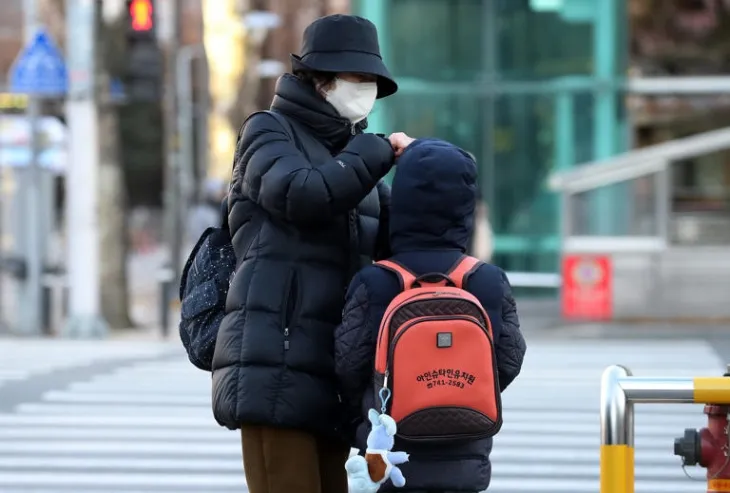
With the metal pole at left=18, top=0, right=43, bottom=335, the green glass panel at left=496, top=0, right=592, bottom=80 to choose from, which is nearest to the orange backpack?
the metal pole at left=18, top=0, right=43, bottom=335

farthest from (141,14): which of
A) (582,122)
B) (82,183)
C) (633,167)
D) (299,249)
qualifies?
(299,249)

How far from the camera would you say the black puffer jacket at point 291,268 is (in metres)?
4.22

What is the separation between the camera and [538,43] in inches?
985

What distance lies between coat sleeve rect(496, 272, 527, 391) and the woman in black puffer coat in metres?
0.38

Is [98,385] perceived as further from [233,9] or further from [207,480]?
[233,9]

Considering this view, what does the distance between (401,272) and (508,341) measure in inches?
13.3

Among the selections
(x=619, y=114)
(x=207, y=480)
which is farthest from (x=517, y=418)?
(x=619, y=114)

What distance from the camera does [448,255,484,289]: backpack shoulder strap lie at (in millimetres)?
4172

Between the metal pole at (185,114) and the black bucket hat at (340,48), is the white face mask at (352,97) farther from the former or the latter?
the metal pole at (185,114)

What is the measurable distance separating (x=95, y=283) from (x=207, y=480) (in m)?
10.9

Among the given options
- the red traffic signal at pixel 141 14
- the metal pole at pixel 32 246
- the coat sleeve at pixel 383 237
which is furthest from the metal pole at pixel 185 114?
the coat sleeve at pixel 383 237

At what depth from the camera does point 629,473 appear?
13.6ft

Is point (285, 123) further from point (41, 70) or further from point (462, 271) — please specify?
point (41, 70)

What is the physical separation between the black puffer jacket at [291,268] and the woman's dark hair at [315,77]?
0.12 ft
